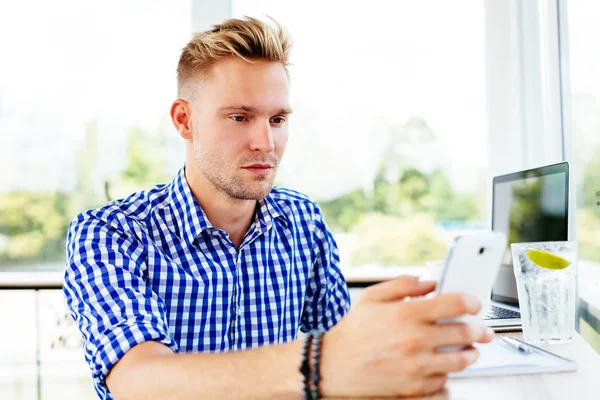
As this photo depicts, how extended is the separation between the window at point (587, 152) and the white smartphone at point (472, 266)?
88cm

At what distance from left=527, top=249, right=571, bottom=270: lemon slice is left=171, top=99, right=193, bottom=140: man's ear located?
0.90 meters

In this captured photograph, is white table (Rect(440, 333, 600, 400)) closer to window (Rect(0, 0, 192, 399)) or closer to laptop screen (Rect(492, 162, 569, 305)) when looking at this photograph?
laptop screen (Rect(492, 162, 569, 305))

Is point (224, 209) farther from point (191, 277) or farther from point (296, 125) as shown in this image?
point (296, 125)

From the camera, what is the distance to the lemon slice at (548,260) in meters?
1.09

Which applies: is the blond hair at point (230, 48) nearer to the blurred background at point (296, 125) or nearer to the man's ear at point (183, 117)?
the man's ear at point (183, 117)

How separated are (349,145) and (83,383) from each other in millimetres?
1433

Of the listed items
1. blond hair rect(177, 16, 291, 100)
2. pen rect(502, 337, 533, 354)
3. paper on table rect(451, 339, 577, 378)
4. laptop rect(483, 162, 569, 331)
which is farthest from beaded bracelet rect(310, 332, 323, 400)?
blond hair rect(177, 16, 291, 100)

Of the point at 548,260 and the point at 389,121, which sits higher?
the point at 389,121

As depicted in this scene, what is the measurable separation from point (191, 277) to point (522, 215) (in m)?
0.88

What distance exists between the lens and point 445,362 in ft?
2.32

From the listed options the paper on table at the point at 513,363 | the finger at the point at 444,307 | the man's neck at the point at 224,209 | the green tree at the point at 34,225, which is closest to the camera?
the finger at the point at 444,307

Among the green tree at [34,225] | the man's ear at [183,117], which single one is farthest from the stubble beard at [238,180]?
the green tree at [34,225]

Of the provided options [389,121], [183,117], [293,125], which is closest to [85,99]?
[293,125]

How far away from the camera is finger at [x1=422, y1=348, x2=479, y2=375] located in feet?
2.31
